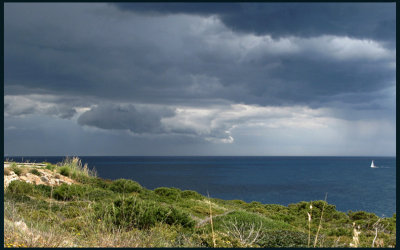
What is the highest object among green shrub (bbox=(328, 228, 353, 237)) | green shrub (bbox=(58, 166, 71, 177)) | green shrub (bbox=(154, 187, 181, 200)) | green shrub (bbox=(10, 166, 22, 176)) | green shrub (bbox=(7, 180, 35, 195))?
green shrub (bbox=(10, 166, 22, 176))

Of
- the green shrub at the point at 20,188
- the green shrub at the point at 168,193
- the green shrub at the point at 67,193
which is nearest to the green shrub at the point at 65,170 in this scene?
the green shrub at the point at 168,193

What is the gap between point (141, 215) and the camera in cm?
962

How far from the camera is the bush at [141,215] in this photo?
372 inches

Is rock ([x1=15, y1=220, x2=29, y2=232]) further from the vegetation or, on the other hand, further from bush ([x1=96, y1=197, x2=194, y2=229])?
bush ([x1=96, y1=197, x2=194, y2=229])

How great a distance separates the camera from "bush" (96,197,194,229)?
31.0 feet

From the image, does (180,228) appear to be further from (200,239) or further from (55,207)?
(55,207)

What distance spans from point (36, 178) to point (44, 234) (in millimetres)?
12419

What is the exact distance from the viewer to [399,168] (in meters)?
5.79

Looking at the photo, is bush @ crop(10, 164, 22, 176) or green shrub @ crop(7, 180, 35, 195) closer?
green shrub @ crop(7, 180, 35, 195)

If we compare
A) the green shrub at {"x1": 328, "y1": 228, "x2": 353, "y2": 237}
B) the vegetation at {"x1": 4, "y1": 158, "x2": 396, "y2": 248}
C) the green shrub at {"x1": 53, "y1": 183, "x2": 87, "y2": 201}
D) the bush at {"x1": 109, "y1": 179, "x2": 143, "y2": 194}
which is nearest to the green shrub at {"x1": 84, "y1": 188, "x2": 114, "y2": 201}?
the vegetation at {"x1": 4, "y1": 158, "x2": 396, "y2": 248}

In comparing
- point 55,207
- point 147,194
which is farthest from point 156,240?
point 147,194

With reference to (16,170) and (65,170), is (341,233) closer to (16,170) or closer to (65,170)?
(16,170)

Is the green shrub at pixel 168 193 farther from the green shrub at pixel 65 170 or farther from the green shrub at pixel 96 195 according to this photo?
the green shrub at pixel 65 170

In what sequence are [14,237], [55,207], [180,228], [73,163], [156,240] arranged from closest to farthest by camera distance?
[14,237], [156,240], [180,228], [55,207], [73,163]
